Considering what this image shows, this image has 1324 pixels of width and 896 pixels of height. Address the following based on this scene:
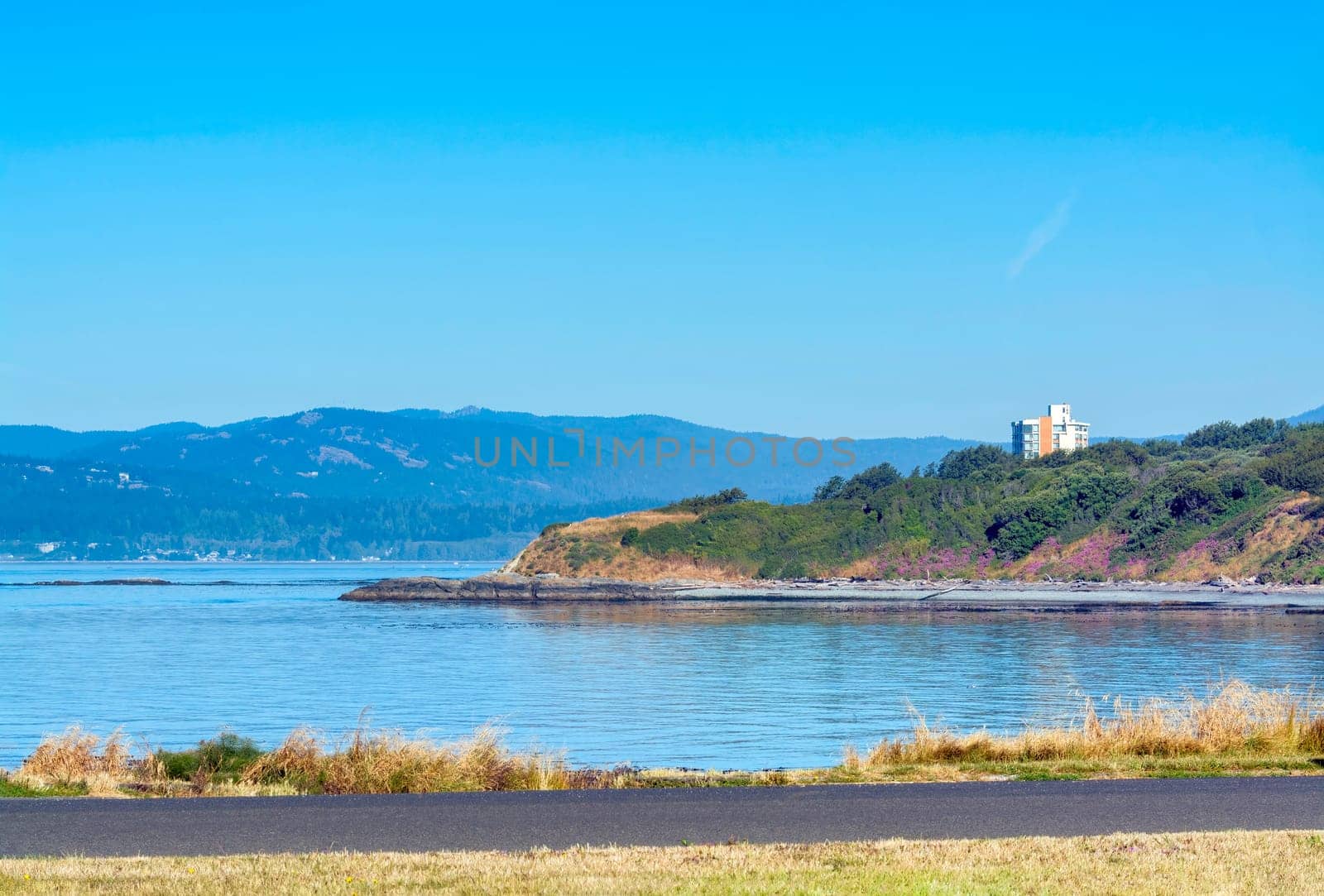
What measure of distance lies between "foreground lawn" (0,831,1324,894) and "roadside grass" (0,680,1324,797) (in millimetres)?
3606

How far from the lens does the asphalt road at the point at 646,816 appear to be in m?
11.8

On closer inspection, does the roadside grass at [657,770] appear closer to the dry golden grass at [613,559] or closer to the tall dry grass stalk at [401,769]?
the tall dry grass stalk at [401,769]

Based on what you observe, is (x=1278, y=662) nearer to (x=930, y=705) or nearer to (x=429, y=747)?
(x=930, y=705)

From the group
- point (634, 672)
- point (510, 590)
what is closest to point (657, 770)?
point (634, 672)

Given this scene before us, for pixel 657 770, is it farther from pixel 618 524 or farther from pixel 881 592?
pixel 618 524

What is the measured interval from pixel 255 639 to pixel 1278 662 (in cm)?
3950

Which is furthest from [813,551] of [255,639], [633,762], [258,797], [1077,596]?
[258,797]

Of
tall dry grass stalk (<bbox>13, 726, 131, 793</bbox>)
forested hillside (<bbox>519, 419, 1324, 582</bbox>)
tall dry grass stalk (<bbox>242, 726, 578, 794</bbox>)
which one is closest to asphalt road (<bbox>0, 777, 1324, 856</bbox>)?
tall dry grass stalk (<bbox>242, 726, 578, 794</bbox>)

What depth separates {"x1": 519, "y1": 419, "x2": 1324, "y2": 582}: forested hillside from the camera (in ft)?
320

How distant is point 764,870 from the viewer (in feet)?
35.0

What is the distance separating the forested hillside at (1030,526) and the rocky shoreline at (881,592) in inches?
123

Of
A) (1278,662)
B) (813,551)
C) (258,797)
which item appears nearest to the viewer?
(258,797)

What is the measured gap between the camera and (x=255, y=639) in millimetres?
63844

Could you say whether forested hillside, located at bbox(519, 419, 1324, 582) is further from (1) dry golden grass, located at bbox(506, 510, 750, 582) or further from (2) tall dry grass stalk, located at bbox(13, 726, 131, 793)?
(2) tall dry grass stalk, located at bbox(13, 726, 131, 793)
